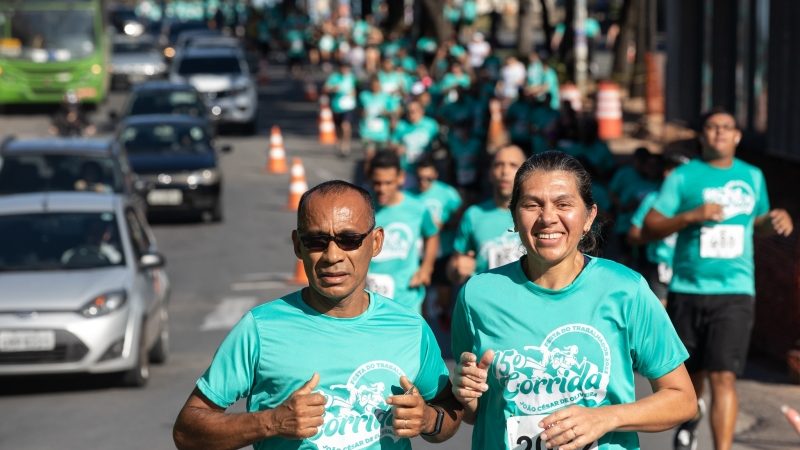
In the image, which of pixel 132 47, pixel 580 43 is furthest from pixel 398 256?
pixel 132 47

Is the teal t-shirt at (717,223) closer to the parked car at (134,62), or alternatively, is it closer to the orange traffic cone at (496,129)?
the orange traffic cone at (496,129)

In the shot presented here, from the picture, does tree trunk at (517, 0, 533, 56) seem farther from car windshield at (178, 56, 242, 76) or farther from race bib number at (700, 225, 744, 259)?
race bib number at (700, 225, 744, 259)

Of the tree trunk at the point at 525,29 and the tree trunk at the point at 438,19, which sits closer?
the tree trunk at the point at 438,19

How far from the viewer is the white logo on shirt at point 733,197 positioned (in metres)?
8.78

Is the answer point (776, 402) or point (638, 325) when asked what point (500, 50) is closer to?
point (776, 402)

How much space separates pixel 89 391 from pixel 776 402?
16.4 feet

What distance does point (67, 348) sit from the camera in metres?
11.9

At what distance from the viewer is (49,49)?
40.5 m

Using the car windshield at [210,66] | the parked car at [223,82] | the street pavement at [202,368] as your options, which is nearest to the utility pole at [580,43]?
the street pavement at [202,368]

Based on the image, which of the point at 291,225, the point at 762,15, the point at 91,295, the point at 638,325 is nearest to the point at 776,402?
the point at 91,295

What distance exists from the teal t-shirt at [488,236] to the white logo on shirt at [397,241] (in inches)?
27.3

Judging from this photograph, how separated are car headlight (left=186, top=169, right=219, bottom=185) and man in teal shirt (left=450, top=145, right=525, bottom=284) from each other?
13.1 metres

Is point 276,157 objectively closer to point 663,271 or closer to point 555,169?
point 663,271

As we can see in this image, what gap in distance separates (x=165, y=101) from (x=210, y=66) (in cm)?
851
